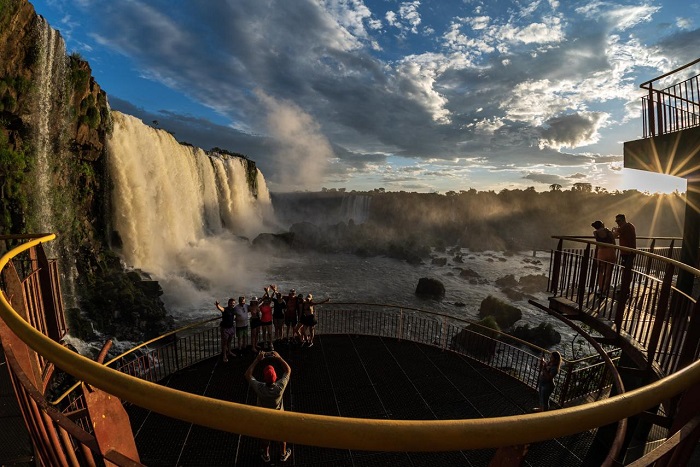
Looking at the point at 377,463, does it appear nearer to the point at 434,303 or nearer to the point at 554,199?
the point at 434,303

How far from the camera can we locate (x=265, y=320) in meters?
10.0

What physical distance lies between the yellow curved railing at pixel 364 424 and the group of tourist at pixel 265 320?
8.48 metres

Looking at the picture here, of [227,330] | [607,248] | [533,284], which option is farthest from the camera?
[533,284]

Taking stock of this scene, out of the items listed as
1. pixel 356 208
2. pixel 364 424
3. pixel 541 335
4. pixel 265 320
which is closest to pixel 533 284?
pixel 541 335

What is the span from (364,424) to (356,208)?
8772 centimetres

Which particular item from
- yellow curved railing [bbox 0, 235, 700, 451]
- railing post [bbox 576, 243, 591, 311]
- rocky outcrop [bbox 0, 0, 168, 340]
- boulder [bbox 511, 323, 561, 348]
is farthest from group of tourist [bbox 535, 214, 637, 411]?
rocky outcrop [bbox 0, 0, 168, 340]

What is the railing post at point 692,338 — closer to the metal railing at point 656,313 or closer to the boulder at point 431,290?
the metal railing at point 656,313

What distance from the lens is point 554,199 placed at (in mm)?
91625

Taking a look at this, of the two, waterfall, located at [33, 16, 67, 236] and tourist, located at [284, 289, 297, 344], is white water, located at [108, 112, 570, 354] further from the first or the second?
tourist, located at [284, 289, 297, 344]

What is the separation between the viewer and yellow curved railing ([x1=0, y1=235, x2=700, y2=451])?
47.1 inches

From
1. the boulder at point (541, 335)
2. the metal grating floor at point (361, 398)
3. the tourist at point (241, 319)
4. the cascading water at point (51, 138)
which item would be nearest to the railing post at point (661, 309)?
the metal grating floor at point (361, 398)

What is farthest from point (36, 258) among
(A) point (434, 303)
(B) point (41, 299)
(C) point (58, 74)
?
(A) point (434, 303)

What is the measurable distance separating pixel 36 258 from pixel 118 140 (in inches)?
1071

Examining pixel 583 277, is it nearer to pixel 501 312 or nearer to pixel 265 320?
pixel 265 320
